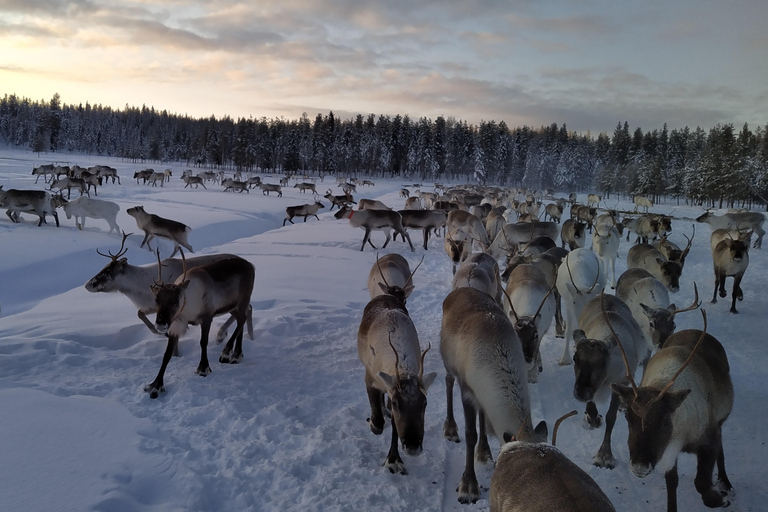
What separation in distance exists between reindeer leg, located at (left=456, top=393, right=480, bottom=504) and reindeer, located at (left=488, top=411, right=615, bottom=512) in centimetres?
120

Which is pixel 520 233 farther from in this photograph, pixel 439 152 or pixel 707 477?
pixel 439 152

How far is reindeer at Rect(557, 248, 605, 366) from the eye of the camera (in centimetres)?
725

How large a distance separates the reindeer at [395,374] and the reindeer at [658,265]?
21.9ft

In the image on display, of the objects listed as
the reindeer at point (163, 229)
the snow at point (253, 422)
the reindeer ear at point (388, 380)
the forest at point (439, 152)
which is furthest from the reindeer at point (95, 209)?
the forest at point (439, 152)

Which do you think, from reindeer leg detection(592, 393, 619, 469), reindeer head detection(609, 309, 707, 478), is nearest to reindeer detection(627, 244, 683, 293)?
reindeer leg detection(592, 393, 619, 469)

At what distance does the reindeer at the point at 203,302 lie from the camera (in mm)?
5574

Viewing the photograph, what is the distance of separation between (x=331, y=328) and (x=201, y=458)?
14.2 ft

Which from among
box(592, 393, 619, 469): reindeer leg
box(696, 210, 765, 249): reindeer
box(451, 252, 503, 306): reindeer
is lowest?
box(592, 393, 619, 469): reindeer leg

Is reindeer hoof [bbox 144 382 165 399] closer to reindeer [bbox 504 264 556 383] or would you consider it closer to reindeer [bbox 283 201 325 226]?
reindeer [bbox 504 264 556 383]

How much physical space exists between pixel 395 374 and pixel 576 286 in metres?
4.56

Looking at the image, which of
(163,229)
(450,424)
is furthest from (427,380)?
(163,229)

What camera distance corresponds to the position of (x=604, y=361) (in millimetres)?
4664

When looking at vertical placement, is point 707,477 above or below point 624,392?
below

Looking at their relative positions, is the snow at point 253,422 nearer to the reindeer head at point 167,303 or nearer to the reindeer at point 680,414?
the reindeer at point 680,414
